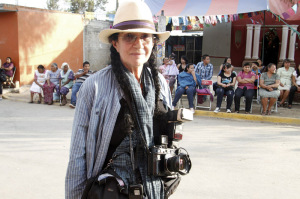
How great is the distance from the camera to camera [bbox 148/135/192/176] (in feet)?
5.65

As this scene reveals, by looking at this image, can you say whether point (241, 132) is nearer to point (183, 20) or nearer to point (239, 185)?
point (239, 185)

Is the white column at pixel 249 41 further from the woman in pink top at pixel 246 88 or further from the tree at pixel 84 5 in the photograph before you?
the tree at pixel 84 5

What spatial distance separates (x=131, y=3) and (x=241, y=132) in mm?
5649

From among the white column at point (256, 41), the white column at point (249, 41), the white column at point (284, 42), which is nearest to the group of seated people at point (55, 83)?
the white column at point (249, 41)

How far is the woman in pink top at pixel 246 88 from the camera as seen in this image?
8.77 m

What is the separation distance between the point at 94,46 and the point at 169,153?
52.2 ft

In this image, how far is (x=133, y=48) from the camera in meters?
1.81

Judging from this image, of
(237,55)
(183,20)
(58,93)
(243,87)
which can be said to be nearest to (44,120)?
(58,93)

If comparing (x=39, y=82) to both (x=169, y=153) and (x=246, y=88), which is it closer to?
(x=246, y=88)

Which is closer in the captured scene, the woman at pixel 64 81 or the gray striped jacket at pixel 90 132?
the gray striped jacket at pixel 90 132

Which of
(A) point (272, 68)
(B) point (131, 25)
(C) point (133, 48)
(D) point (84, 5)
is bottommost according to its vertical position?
(A) point (272, 68)

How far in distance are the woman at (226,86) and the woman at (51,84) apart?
5.25 m

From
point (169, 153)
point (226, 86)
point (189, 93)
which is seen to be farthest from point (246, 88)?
point (169, 153)

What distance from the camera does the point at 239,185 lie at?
400 centimetres
